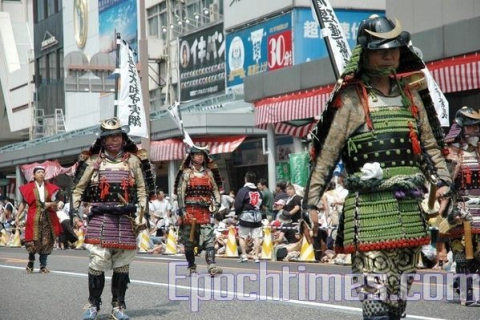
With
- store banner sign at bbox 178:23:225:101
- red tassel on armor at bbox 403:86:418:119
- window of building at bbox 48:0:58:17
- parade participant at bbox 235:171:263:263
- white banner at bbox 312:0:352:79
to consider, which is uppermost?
window of building at bbox 48:0:58:17

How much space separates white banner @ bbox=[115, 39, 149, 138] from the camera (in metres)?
24.8

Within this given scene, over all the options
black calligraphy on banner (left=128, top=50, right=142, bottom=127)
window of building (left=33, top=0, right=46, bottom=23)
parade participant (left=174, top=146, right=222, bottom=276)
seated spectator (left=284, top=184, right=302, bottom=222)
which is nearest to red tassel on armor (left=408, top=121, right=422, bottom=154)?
parade participant (left=174, top=146, right=222, bottom=276)

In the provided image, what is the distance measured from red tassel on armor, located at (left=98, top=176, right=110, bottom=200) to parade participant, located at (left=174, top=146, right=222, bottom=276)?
563 centimetres

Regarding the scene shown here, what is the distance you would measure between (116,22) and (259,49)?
51.6 ft

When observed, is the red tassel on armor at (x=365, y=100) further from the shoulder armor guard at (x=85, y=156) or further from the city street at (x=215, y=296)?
the shoulder armor guard at (x=85, y=156)

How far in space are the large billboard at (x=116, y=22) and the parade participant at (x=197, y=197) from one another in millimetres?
32117

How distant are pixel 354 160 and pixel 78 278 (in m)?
10.2

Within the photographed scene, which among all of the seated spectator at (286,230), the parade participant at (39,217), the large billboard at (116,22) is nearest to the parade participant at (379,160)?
the parade participant at (39,217)

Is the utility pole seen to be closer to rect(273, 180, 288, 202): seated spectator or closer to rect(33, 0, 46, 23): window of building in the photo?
rect(273, 180, 288, 202): seated spectator

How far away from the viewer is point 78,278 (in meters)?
16.5

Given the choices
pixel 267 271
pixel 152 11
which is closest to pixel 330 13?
pixel 267 271

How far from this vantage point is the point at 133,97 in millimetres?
25172

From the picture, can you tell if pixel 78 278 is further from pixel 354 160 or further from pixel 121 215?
pixel 354 160

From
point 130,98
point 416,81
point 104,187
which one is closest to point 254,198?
point 130,98
